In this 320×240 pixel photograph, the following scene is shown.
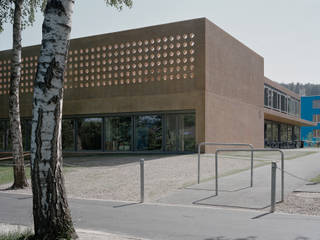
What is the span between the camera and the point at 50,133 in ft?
17.7

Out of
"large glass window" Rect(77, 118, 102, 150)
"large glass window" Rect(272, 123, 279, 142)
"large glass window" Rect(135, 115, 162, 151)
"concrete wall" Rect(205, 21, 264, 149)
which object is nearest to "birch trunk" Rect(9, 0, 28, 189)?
"concrete wall" Rect(205, 21, 264, 149)

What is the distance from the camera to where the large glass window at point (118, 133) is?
2641 centimetres

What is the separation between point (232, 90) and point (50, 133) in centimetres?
2343

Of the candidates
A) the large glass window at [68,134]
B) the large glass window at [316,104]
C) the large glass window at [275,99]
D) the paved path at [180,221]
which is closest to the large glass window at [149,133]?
the large glass window at [68,134]

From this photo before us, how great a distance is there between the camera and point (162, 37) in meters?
24.7

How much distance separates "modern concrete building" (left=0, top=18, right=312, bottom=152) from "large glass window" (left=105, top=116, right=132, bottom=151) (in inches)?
2.7

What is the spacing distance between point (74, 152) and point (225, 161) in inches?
555

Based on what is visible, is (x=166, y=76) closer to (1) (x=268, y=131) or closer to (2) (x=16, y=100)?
(2) (x=16, y=100)

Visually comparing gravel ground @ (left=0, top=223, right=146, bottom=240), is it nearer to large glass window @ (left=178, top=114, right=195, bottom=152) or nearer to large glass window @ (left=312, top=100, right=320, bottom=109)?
→ large glass window @ (left=178, top=114, right=195, bottom=152)

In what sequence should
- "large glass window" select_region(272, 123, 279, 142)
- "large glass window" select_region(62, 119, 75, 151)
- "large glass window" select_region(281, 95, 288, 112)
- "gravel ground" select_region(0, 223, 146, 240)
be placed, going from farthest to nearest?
"large glass window" select_region(281, 95, 288, 112) → "large glass window" select_region(272, 123, 279, 142) → "large glass window" select_region(62, 119, 75, 151) → "gravel ground" select_region(0, 223, 146, 240)

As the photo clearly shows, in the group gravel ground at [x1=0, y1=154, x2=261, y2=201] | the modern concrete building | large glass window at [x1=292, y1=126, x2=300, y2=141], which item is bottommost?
gravel ground at [x1=0, y1=154, x2=261, y2=201]

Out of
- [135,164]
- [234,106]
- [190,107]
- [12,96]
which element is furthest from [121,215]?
[234,106]

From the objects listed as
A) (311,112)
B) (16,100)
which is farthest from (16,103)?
(311,112)

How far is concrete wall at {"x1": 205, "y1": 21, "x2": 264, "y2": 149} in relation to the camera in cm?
2398
